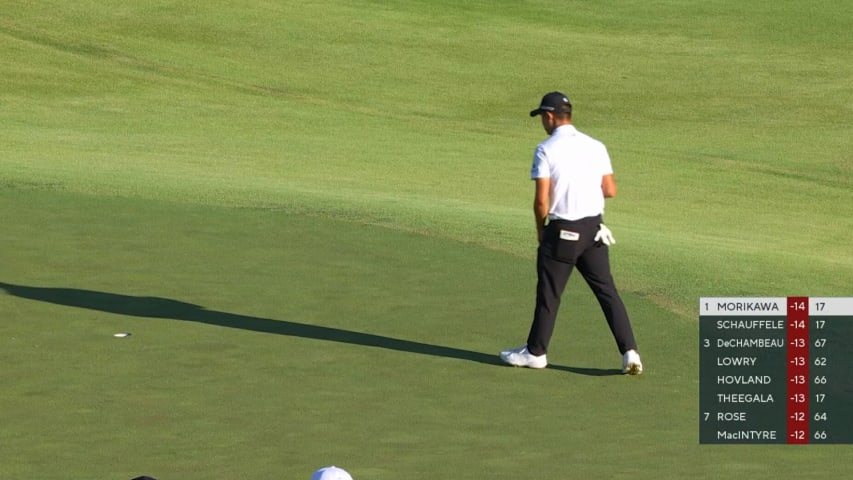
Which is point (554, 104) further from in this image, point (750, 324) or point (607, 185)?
point (750, 324)

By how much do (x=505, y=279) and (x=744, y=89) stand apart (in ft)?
91.5

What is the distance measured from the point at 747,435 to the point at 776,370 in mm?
1588

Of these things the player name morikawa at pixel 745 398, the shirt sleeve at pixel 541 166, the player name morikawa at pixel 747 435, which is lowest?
the player name morikawa at pixel 747 435

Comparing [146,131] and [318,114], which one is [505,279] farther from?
[318,114]

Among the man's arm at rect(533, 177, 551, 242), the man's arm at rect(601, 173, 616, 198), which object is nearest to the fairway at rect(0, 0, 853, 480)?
the man's arm at rect(533, 177, 551, 242)

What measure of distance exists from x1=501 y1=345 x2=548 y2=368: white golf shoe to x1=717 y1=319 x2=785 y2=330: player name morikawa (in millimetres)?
1887

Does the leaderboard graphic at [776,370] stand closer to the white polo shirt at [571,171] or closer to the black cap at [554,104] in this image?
the white polo shirt at [571,171]

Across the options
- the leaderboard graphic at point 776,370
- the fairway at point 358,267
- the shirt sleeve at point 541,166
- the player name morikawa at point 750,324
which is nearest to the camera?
the fairway at point 358,267

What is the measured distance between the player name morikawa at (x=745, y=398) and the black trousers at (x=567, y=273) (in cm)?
80

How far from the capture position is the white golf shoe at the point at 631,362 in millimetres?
10477

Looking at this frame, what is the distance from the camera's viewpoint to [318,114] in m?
Result: 33.3

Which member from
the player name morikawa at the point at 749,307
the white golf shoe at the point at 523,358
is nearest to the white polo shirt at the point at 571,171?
the white golf shoe at the point at 523,358

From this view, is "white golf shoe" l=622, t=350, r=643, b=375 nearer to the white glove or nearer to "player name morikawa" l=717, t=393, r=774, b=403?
"player name morikawa" l=717, t=393, r=774, b=403

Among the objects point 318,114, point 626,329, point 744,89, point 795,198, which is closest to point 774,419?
point 626,329
